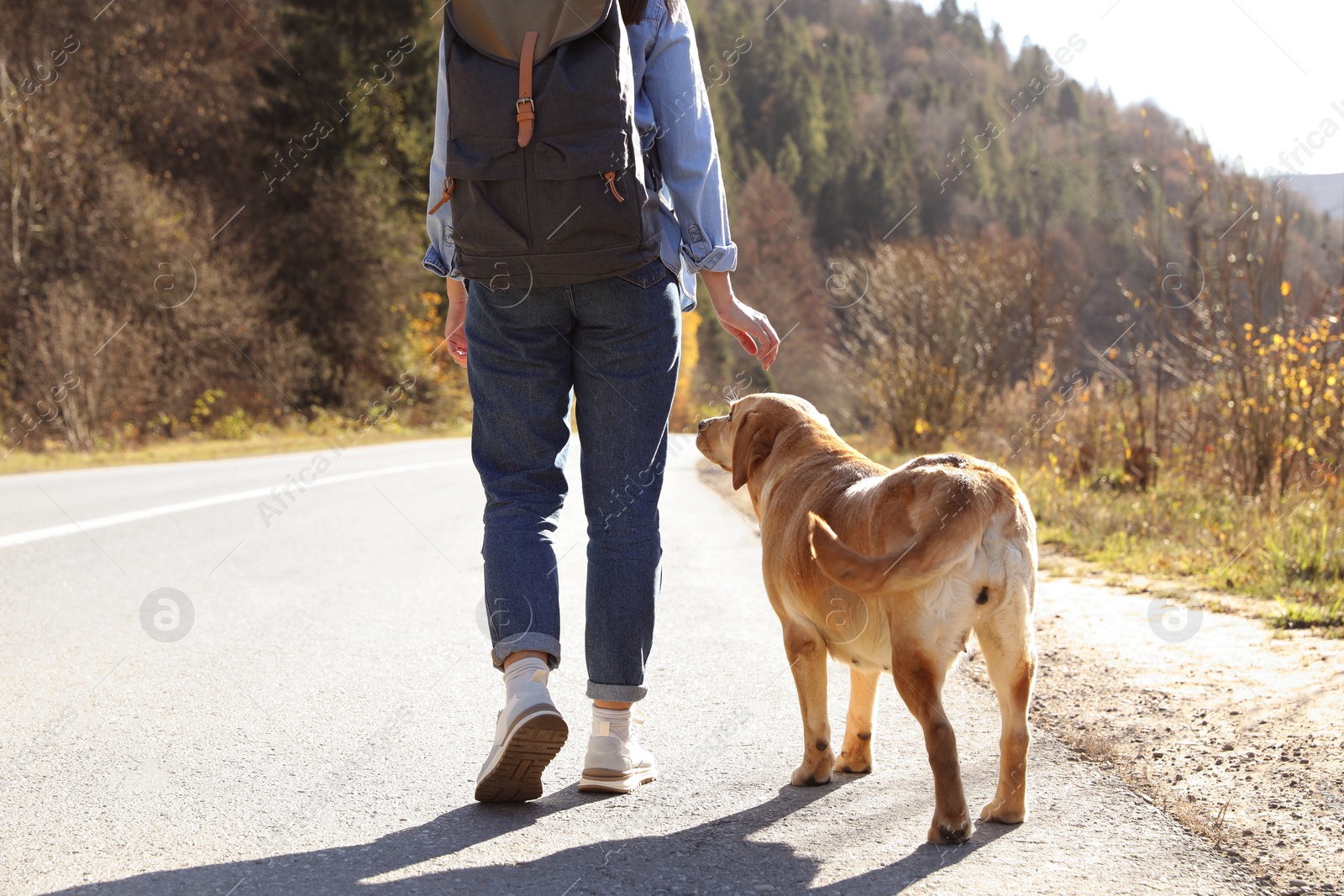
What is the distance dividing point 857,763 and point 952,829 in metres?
0.60

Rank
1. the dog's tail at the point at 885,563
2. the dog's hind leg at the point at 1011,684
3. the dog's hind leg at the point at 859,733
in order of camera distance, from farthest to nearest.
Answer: the dog's hind leg at the point at 859,733, the dog's hind leg at the point at 1011,684, the dog's tail at the point at 885,563

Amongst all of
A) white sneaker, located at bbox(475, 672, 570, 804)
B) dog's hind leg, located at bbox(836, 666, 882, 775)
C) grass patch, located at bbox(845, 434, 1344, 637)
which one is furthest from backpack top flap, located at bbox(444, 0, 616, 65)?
grass patch, located at bbox(845, 434, 1344, 637)

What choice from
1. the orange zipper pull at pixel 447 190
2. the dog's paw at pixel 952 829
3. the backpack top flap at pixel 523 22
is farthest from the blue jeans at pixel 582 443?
the dog's paw at pixel 952 829

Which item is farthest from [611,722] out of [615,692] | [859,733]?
[859,733]

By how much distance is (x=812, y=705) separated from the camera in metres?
2.98

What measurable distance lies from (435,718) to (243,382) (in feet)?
78.4

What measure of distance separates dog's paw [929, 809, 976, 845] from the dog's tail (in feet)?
1.68

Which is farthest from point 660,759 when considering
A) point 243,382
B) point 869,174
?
point 869,174

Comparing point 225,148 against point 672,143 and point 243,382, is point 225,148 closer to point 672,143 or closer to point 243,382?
point 243,382

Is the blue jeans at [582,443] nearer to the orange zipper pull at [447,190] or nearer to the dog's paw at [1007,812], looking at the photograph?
the orange zipper pull at [447,190]

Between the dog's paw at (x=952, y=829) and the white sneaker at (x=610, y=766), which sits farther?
the white sneaker at (x=610, y=766)

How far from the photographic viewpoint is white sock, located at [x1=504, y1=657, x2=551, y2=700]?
9.21 feet

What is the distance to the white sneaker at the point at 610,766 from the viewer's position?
9.55 ft

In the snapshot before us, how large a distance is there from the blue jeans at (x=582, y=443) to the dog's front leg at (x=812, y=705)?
1.33 feet
